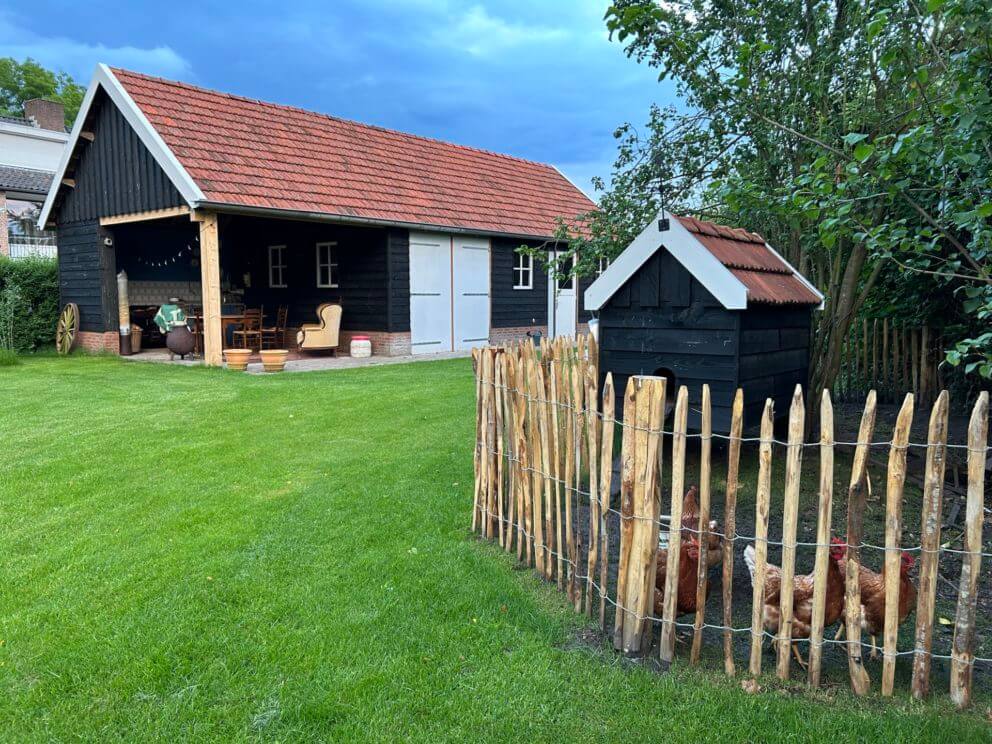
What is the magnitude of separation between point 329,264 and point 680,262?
12225mm

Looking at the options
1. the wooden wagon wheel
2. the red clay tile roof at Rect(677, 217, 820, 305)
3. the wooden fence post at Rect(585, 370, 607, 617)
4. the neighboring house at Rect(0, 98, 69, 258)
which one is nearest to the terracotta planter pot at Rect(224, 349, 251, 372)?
the wooden wagon wheel

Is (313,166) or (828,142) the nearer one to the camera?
(828,142)

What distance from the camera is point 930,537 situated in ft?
8.12

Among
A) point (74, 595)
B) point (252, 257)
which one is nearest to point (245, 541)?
point (74, 595)

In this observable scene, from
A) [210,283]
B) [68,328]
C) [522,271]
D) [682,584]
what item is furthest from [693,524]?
[68,328]

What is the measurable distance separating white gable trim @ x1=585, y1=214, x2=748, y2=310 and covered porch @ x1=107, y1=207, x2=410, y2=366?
30.6ft

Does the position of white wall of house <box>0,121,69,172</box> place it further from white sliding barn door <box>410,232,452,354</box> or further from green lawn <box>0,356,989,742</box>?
green lawn <box>0,356,989,742</box>

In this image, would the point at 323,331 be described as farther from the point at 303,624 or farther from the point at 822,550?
the point at 822,550

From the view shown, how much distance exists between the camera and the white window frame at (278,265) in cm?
1691

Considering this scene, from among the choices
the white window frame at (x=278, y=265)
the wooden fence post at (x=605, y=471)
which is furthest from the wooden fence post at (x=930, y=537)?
the white window frame at (x=278, y=265)

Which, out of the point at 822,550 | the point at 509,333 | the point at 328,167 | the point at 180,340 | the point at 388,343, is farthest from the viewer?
the point at 509,333

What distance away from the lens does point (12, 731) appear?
8.23ft

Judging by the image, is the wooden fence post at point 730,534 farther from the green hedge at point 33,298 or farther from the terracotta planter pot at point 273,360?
the green hedge at point 33,298

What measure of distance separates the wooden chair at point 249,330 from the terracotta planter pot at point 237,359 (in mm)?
2504
